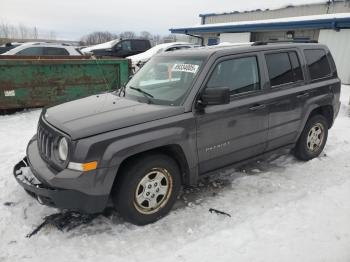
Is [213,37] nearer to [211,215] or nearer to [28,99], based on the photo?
[28,99]

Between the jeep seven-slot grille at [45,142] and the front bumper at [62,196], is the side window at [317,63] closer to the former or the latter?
the front bumper at [62,196]

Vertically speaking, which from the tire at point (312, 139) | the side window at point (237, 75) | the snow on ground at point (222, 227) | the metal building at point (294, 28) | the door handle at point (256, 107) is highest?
the metal building at point (294, 28)

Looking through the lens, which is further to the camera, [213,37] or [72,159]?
[213,37]

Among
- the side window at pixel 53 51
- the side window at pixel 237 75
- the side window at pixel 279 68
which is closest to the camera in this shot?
the side window at pixel 237 75

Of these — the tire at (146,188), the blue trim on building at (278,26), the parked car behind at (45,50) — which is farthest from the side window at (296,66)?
the blue trim on building at (278,26)

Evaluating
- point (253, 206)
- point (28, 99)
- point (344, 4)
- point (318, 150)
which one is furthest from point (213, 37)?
point (253, 206)

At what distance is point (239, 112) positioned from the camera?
3922mm

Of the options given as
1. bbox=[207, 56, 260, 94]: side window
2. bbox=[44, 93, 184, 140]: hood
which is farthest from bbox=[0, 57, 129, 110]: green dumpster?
bbox=[207, 56, 260, 94]: side window

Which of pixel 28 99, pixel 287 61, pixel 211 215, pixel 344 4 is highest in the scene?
pixel 344 4

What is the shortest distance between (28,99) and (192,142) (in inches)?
220

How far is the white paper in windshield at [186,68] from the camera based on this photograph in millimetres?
3770

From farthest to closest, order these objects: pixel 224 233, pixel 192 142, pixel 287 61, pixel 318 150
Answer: pixel 318 150 → pixel 287 61 → pixel 192 142 → pixel 224 233

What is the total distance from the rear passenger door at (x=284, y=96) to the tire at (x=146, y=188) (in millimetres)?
1669

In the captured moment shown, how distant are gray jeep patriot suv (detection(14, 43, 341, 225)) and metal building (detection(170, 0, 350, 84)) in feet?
25.1
